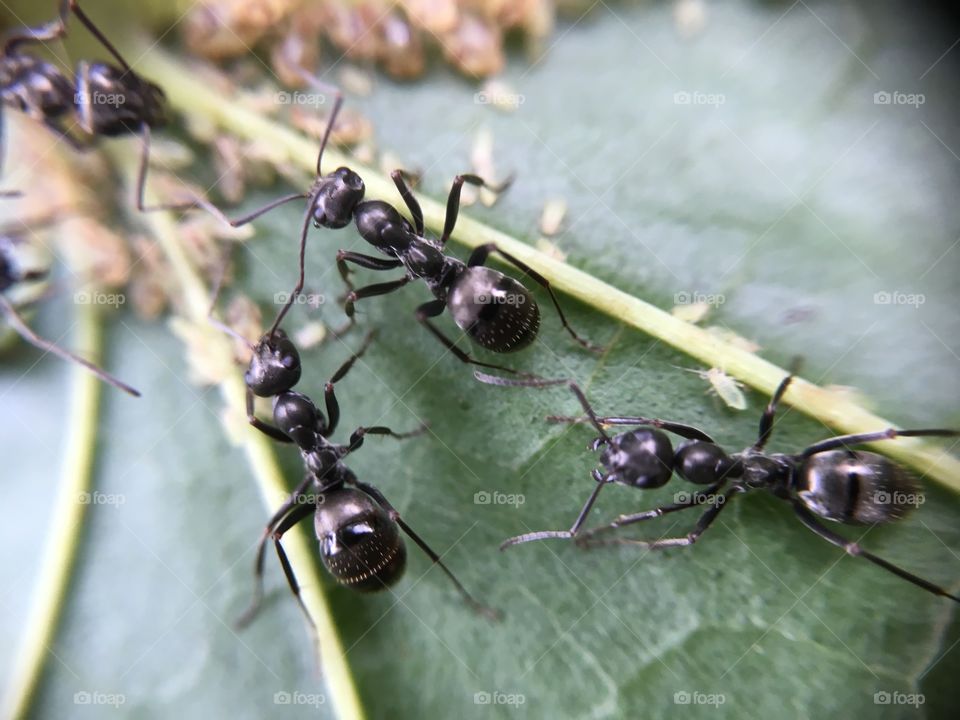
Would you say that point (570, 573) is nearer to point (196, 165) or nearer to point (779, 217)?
point (779, 217)

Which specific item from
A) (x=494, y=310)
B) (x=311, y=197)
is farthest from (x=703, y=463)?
(x=311, y=197)

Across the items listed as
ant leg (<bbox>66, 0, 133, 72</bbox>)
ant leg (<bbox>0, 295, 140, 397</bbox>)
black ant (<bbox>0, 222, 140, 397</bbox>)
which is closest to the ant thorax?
ant leg (<bbox>0, 295, 140, 397</bbox>)

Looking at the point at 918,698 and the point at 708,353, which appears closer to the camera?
the point at 918,698

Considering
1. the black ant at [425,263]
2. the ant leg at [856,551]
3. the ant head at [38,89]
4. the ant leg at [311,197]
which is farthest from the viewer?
the ant head at [38,89]

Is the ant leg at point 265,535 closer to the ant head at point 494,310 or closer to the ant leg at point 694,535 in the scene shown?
the ant head at point 494,310

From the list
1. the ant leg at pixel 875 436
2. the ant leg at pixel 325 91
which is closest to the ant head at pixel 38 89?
the ant leg at pixel 325 91

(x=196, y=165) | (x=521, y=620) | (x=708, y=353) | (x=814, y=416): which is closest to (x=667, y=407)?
(x=708, y=353)
